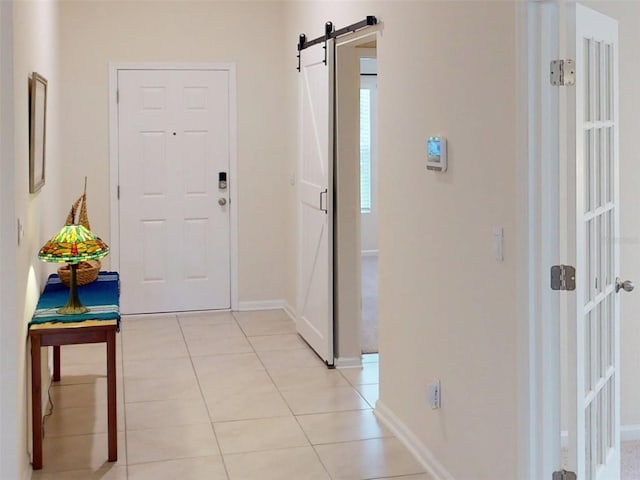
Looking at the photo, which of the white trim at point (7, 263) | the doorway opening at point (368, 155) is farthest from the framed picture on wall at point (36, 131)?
the doorway opening at point (368, 155)

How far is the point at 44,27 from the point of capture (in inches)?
199

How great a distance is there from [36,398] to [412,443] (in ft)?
5.68

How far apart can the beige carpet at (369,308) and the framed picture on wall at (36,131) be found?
2.58 meters

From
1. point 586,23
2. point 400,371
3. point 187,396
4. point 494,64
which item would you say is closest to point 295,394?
point 187,396


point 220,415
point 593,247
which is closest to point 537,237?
point 593,247

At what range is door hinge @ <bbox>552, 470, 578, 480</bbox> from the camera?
290cm

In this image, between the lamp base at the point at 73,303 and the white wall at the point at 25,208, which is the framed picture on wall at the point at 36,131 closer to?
the white wall at the point at 25,208

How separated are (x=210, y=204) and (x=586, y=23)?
4730 millimetres

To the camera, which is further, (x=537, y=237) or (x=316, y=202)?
(x=316, y=202)

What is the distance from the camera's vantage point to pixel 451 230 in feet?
11.6

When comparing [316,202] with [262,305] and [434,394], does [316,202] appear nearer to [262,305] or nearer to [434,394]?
[262,305]

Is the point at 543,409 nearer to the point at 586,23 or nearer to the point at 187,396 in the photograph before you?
the point at 586,23

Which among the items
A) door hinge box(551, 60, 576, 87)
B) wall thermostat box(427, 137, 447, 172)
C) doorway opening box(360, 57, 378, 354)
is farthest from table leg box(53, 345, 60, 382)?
doorway opening box(360, 57, 378, 354)

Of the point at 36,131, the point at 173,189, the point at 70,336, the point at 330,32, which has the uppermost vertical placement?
the point at 330,32
